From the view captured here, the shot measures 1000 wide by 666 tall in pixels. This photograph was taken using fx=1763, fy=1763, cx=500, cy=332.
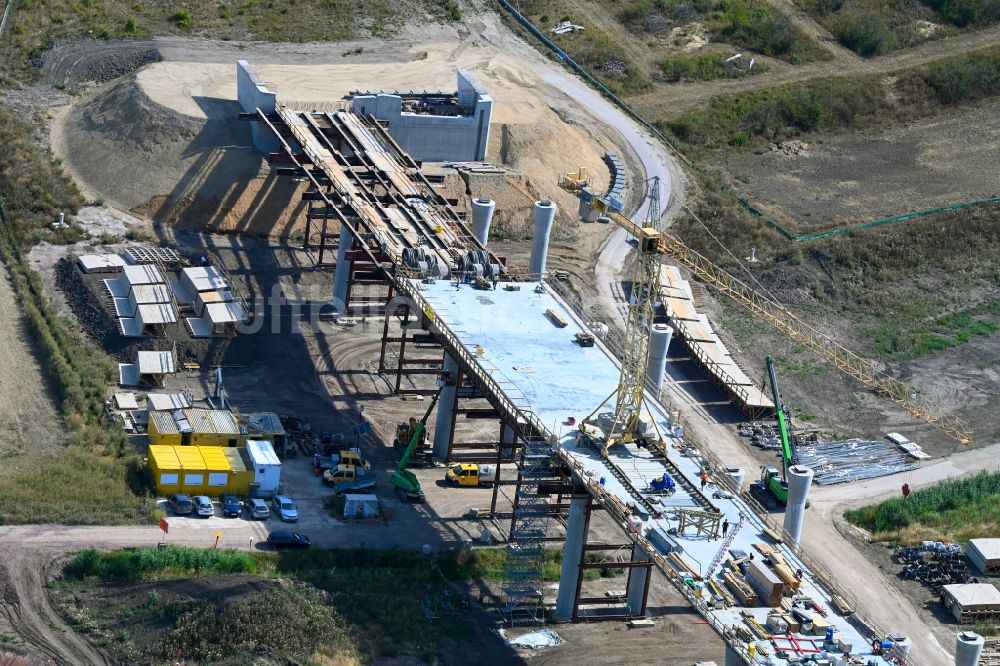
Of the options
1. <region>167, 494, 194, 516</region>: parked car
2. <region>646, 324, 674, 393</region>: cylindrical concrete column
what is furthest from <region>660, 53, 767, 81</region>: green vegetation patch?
A: <region>167, 494, 194, 516</region>: parked car

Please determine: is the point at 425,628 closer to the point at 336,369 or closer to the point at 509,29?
the point at 336,369


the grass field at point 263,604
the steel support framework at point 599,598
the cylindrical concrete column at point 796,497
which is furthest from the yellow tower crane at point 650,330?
the grass field at point 263,604

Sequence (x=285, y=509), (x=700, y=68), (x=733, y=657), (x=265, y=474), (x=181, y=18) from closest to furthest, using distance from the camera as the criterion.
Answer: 1. (x=733, y=657)
2. (x=285, y=509)
3. (x=265, y=474)
4. (x=181, y=18)
5. (x=700, y=68)

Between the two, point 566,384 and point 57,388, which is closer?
point 566,384

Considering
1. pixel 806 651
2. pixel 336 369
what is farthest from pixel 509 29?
pixel 806 651

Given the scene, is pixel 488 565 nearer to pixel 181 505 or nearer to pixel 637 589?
pixel 637 589

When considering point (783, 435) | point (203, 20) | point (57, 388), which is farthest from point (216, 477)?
point (203, 20)

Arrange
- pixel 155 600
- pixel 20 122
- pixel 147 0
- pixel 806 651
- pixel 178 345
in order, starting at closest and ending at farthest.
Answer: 1. pixel 806 651
2. pixel 155 600
3. pixel 178 345
4. pixel 20 122
5. pixel 147 0

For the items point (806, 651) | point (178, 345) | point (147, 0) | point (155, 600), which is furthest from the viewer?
point (147, 0)
